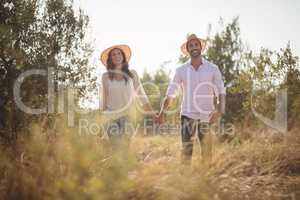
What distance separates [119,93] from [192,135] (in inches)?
52.8

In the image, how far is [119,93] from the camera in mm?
6484

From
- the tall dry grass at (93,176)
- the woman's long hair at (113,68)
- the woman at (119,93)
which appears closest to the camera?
the tall dry grass at (93,176)

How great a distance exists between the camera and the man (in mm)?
6352

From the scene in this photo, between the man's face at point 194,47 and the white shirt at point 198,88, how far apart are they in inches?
6.6

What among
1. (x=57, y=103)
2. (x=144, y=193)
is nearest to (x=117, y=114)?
(x=144, y=193)

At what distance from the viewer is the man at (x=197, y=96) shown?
20.8ft

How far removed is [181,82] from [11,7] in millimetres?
5130

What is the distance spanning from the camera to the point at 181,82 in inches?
265

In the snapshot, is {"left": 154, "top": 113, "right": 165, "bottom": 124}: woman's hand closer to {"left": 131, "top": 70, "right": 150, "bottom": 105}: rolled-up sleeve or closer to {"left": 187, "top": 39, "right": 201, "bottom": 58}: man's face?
{"left": 131, "top": 70, "right": 150, "bottom": 105}: rolled-up sleeve

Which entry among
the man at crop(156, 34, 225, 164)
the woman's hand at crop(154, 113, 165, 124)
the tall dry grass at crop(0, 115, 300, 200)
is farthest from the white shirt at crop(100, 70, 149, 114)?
the tall dry grass at crop(0, 115, 300, 200)

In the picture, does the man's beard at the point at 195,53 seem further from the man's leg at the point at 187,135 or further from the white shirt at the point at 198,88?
the man's leg at the point at 187,135

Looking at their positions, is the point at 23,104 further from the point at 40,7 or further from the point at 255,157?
the point at 255,157

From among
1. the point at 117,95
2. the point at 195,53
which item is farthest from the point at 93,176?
the point at 195,53

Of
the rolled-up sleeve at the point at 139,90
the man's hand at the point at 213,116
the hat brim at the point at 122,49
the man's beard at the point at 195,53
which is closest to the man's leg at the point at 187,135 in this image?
the man's hand at the point at 213,116
